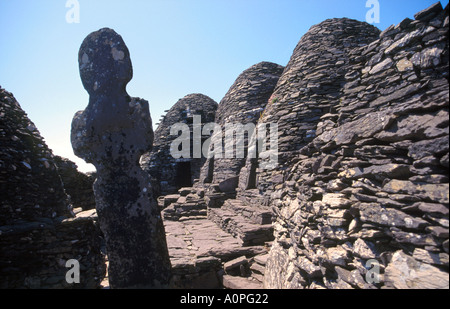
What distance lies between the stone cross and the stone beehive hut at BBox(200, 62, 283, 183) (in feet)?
29.6

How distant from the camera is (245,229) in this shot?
6988mm

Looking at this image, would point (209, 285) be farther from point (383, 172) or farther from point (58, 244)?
point (383, 172)

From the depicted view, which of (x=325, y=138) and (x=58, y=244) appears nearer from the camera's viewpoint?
(x=325, y=138)

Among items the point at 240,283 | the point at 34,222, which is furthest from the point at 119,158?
the point at 240,283

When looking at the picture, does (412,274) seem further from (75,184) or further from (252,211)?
(75,184)

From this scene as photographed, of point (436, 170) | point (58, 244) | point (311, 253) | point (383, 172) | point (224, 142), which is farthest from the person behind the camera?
point (224, 142)

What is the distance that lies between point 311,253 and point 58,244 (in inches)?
168

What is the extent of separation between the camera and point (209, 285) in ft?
18.5

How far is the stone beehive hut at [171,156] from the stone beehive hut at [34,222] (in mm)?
11879

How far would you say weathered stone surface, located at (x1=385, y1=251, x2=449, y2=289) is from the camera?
185cm

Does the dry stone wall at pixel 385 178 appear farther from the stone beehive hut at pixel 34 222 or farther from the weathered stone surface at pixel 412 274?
the stone beehive hut at pixel 34 222

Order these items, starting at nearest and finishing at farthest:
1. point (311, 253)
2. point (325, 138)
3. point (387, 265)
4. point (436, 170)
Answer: point (436, 170) < point (387, 265) < point (311, 253) < point (325, 138)

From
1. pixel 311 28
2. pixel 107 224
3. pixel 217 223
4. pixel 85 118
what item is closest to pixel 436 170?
pixel 107 224
